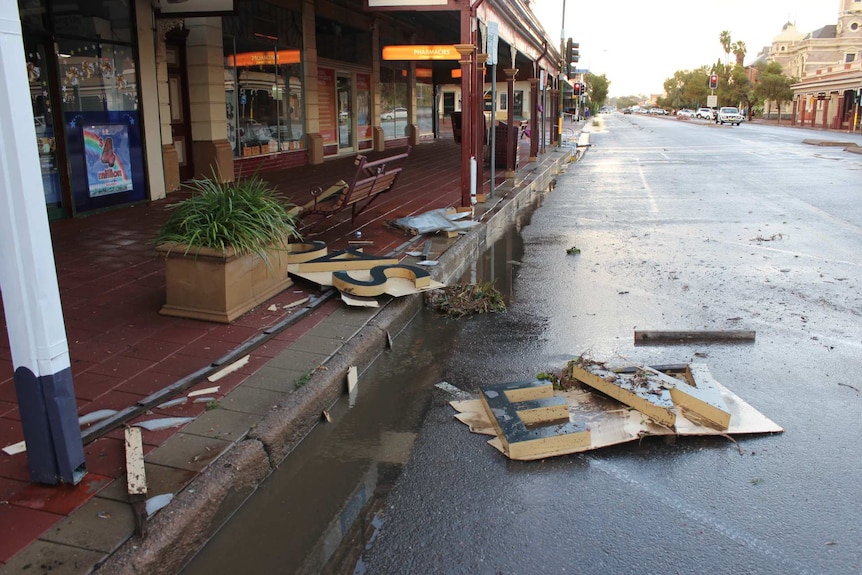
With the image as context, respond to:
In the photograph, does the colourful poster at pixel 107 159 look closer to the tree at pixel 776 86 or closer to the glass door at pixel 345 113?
the glass door at pixel 345 113

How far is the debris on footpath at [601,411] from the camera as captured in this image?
4.15 metres

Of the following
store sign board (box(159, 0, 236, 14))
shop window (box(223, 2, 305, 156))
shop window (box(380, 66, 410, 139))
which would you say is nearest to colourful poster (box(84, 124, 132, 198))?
store sign board (box(159, 0, 236, 14))

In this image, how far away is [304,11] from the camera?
1773 cm

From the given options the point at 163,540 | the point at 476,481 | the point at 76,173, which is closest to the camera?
the point at 163,540

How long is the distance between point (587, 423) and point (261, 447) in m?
1.96

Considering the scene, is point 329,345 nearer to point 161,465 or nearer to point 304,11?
point 161,465

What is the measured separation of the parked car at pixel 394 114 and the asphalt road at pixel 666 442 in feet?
50.5

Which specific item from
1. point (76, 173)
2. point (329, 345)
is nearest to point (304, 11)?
point (76, 173)

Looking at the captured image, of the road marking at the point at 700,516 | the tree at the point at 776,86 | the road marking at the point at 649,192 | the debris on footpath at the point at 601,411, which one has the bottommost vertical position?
the road marking at the point at 700,516

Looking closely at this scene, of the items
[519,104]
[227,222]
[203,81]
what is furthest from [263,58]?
[519,104]

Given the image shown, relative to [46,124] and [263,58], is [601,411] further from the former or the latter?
[263,58]

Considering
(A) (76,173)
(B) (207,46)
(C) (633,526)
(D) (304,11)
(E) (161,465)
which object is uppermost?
(D) (304,11)

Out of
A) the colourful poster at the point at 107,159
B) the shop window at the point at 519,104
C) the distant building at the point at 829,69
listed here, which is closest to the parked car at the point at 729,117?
the distant building at the point at 829,69

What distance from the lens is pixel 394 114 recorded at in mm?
26906
